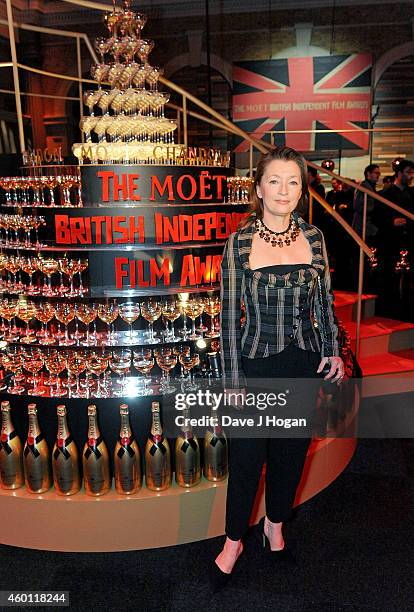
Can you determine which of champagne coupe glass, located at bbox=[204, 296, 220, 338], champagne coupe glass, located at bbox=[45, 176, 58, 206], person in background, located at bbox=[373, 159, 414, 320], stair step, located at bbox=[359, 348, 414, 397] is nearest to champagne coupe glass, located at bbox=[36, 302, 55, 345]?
champagne coupe glass, located at bbox=[45, 176, 58, 206]

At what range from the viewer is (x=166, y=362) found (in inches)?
97.3

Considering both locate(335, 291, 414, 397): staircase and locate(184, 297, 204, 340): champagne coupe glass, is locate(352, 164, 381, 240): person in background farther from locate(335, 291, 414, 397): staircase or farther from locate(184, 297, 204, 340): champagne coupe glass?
locate(184, 297, 204, 340): champagne coupe glass

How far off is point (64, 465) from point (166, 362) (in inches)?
24.6

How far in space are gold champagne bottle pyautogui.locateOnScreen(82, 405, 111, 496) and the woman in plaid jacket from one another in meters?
0.60

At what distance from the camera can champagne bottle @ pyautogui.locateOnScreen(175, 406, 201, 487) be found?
241 centimetres

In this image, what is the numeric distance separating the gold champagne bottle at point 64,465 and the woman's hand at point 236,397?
824mm

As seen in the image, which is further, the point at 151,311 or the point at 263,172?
the point at 151,311

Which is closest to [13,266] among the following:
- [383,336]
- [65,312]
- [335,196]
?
[65,312]

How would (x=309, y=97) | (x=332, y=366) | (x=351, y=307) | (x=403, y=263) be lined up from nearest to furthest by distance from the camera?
(x=332, y=366)
(x=351, y=307)
(x=403, y=263)
(x=309, y=97)

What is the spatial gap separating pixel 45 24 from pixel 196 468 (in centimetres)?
866

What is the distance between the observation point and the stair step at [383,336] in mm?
3957

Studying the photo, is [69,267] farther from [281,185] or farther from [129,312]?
[281,185]

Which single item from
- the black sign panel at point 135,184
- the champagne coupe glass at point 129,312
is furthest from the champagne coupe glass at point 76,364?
the black sign panel at point 135,184

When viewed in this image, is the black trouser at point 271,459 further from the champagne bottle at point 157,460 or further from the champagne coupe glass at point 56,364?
the champagne coupe glass at point 56,364
